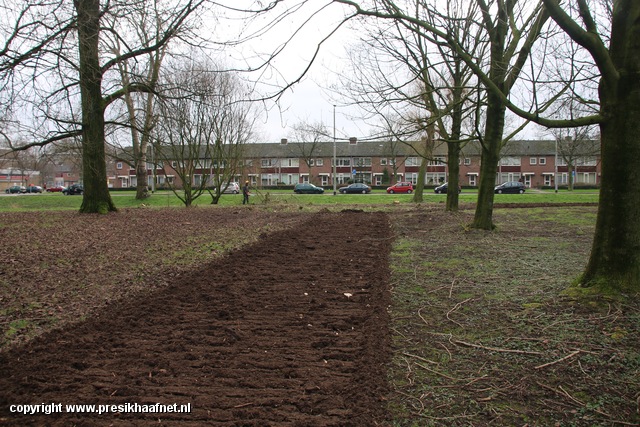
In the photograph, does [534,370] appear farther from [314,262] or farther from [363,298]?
[314,262]

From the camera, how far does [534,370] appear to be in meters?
3.34

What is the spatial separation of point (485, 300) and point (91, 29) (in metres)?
8.55

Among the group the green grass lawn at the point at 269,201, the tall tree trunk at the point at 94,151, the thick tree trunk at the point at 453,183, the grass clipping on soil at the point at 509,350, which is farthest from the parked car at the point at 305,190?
the grass clipping on soil at the point at 509,350

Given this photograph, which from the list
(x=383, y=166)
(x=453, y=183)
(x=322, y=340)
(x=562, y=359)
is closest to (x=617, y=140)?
(x=562, y=359)

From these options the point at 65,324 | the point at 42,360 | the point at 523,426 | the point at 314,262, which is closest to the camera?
the point at 523,426

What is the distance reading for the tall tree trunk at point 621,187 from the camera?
4559mm

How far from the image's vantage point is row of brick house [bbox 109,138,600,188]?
237 feet

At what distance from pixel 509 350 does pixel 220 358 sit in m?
2.40

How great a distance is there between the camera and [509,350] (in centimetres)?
371

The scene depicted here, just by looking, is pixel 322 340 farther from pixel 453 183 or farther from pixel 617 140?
pixel 453 183

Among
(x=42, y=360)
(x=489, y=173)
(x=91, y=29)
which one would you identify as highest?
(x=91, y=29)

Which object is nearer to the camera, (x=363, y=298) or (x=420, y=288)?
(x=363, y=298)

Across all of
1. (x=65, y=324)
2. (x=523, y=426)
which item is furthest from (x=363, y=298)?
(x=65, y=324)

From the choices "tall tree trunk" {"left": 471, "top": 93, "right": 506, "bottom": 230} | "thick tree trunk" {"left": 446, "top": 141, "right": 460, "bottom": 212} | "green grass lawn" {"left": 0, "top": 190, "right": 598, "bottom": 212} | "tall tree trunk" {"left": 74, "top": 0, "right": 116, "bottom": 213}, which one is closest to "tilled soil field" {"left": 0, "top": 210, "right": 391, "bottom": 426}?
"tall tree trunk" {"left": 471, "top": 93, "right": 506, "bottom": 230}
